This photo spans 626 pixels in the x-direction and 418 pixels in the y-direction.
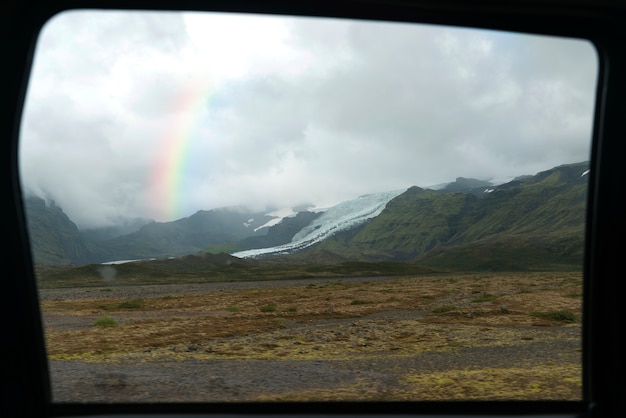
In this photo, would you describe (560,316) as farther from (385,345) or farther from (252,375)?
(252,375)

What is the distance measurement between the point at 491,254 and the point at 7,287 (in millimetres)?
167439

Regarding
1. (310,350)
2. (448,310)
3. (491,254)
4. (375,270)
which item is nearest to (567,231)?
(491,254)

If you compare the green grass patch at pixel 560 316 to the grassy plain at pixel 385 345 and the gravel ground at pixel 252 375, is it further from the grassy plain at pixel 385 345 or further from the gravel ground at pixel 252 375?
the gravel ground at pixel 252 375

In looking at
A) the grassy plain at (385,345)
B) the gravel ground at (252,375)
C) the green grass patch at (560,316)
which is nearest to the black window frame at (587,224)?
the grassy plain at (385,345)

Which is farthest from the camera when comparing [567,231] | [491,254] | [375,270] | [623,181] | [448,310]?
[567,231]

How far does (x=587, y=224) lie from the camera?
2.63 meters

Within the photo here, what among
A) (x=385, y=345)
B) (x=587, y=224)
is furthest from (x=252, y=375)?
(x=587, y=224)

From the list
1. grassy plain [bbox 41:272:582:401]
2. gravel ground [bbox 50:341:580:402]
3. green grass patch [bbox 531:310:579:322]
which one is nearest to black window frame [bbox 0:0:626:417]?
grassy plain [bbox 41:272:582:401]

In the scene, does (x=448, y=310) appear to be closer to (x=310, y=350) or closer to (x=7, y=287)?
(x=310, y=350)

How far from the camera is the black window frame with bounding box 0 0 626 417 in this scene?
229cm

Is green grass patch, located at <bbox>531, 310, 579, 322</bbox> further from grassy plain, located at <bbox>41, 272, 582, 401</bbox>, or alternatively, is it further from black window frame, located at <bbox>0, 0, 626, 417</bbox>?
black window frame, located at <bbox>0, 0, 626, 417</bbox>

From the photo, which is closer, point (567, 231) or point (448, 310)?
point (448, 310)

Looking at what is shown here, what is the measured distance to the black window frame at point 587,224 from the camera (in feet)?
7.51

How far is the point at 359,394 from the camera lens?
9.34 metres
